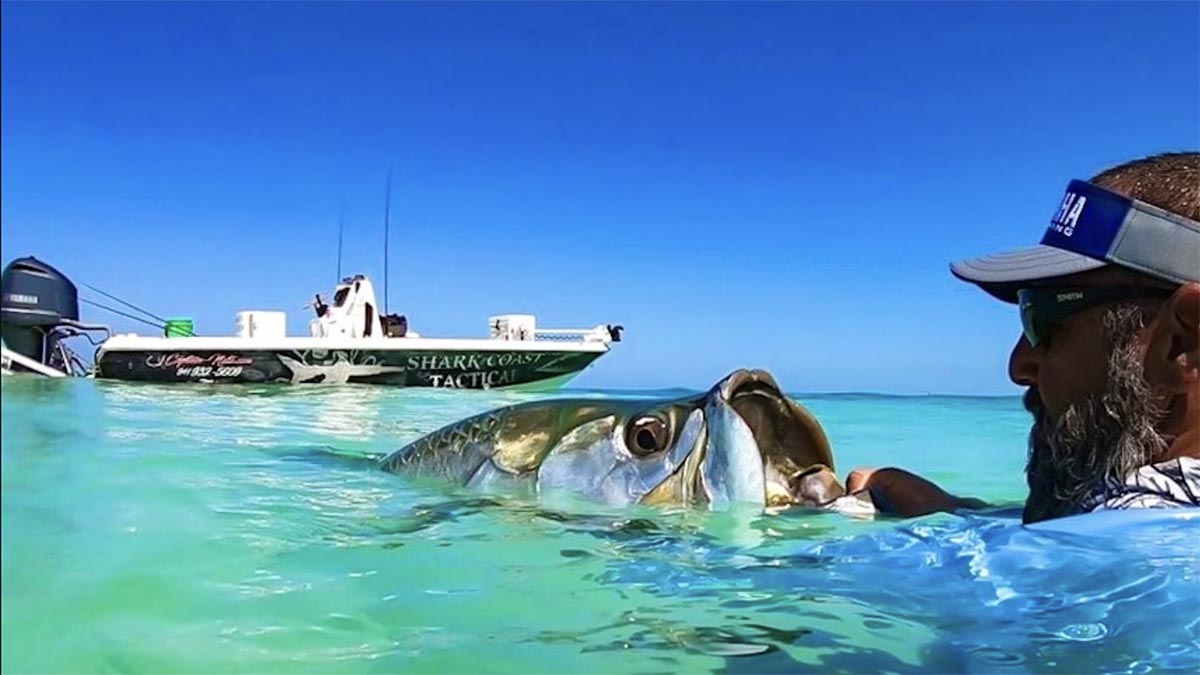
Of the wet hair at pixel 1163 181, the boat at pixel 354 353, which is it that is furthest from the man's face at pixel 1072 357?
the boat at pixel 354 353

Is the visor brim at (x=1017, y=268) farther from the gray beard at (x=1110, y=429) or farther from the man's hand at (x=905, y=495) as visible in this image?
the man's hand at (x=905, y=495)

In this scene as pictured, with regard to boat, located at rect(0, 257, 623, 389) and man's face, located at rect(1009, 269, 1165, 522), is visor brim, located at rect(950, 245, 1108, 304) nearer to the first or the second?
man's face, located at rect(1009, 269, 1165, 522)

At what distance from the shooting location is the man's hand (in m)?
3.36

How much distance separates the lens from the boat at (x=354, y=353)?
21.6 meters

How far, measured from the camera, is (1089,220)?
194 centimetres

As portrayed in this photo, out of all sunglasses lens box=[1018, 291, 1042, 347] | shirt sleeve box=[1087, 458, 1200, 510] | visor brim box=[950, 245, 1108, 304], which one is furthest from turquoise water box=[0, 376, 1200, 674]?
visor brim box=[950, 245, 1108, 304]

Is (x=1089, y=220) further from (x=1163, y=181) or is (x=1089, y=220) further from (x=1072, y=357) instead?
(x=1072, y=357)

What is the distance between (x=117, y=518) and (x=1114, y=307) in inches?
106

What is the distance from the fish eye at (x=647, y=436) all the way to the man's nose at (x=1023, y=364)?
152cm

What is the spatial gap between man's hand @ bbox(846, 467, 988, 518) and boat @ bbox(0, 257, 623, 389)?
19656 mm

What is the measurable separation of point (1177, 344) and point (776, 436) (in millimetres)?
1865

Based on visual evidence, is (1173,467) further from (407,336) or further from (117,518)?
(407,336)

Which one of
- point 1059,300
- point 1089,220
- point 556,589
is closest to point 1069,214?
point 1089,220

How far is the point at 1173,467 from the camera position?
1.91 m
